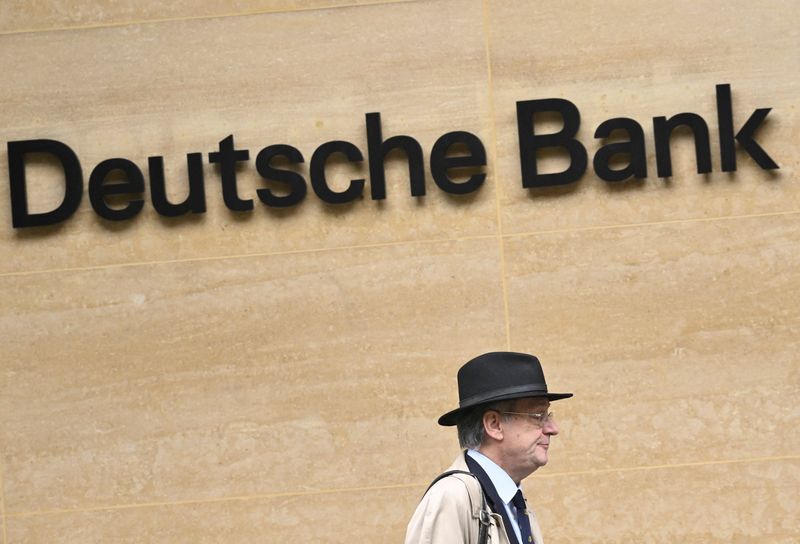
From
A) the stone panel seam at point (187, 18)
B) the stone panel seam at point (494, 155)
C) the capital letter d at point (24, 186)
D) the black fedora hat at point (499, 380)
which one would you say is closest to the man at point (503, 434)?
the black fedora hat at point (499, 380)

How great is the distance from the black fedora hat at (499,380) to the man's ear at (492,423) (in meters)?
0.07

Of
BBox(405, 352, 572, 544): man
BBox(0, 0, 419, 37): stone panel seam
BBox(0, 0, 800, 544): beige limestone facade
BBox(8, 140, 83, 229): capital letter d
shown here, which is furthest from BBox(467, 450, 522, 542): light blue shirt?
BBox(8, 140, 83, 229): capital letter d

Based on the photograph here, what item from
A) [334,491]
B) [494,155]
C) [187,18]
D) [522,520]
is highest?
[187,18]

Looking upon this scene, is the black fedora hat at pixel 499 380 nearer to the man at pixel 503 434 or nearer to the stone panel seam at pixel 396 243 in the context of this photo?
the man at pixel 503 434

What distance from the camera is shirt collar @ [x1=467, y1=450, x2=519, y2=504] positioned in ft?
11.6

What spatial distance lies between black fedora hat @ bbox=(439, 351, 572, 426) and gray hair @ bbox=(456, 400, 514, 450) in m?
0.04

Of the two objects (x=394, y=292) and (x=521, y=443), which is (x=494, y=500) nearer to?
(x=521, y=443)

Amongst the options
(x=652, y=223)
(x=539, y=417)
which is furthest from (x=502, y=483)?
(x=652, y=223)

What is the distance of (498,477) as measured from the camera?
3.58m

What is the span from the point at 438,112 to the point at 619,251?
1.12 metres

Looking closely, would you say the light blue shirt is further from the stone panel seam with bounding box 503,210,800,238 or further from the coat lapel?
the stone panel seam with bounding box 503,210,800,238

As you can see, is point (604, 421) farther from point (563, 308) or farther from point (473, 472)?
point (473, 472)

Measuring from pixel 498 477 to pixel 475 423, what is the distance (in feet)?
0.59

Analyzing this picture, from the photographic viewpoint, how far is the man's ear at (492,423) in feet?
11.9
